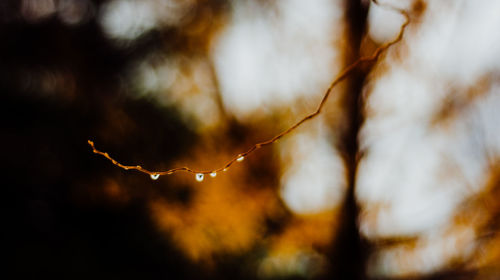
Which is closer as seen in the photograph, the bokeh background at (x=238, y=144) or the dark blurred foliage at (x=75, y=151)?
the bokeh background at (x=238, y=144)

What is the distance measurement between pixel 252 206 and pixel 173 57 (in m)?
0.93

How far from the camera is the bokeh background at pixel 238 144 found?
137cm

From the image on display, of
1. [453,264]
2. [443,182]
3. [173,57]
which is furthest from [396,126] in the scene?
[173,57]

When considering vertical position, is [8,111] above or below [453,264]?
above

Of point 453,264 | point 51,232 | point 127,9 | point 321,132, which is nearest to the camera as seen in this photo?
point 453,264

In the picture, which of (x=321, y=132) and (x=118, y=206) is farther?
(x=118, y=206)

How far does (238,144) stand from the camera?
1.59 meters

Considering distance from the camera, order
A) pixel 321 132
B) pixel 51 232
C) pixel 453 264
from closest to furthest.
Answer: pixel 453 264
pixel 321 132
pixel 51 232

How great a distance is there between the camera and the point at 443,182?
4.58 ft

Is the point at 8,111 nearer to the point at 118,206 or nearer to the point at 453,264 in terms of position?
the point at 118,206

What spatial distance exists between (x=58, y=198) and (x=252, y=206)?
1.07 m

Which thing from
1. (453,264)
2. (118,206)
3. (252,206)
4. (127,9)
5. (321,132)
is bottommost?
(453,264)

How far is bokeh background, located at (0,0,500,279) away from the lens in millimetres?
1369

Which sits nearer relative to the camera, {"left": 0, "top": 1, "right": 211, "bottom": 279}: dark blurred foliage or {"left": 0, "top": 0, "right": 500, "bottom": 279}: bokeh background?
{"left": 0, "top": 0, "right": 500, "bottom": 279}: bokeh background
